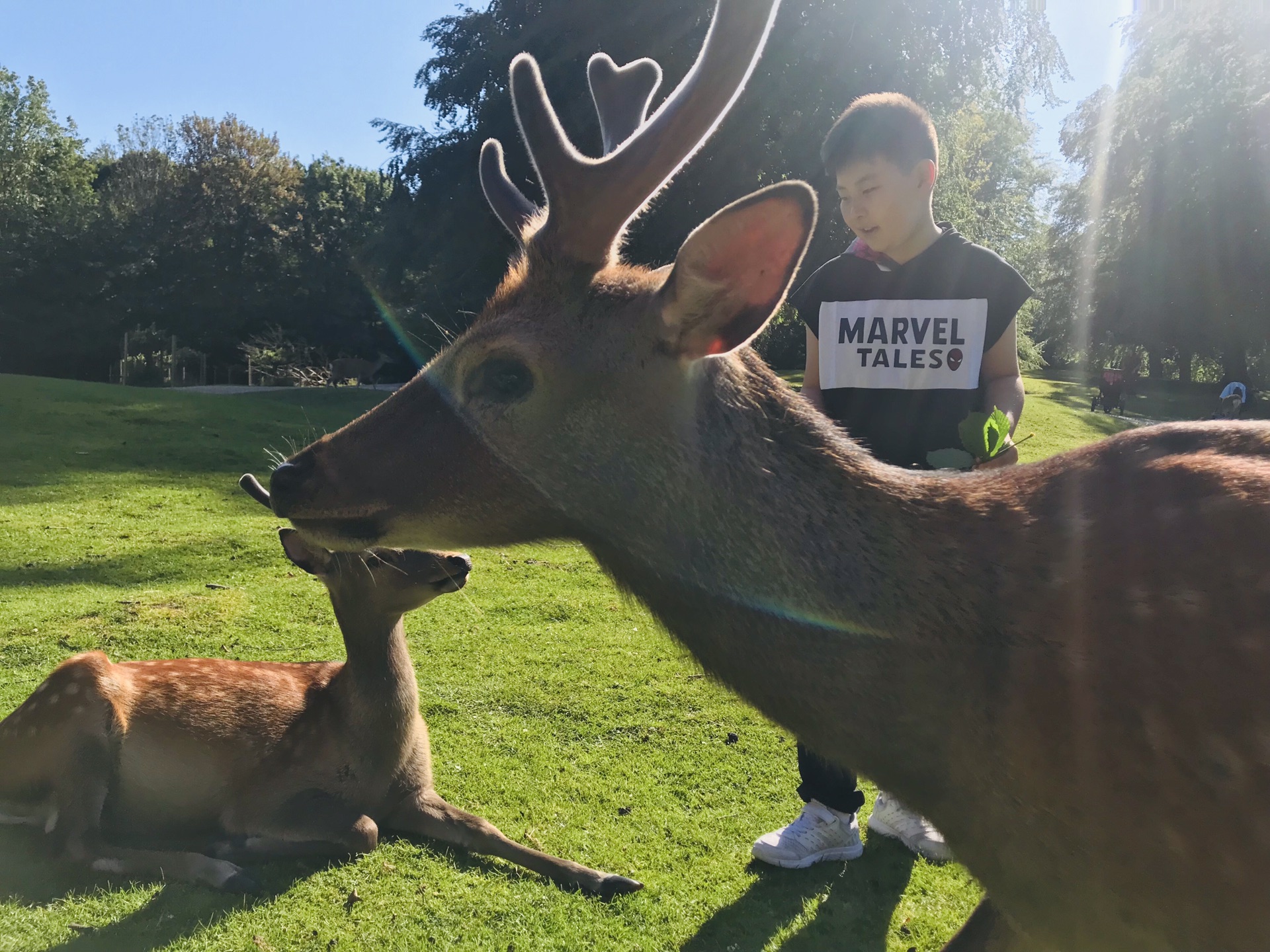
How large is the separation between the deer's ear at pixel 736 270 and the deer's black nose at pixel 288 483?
99 centimetres

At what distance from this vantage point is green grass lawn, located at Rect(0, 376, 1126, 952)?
2.96 m

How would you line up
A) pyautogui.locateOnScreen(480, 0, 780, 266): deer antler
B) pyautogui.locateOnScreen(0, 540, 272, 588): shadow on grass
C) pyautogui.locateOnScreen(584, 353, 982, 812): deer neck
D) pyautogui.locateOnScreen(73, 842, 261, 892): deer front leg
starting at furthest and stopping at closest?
pyautogui.locateOnScreen(0, 540, 272, 588): shadow on grass < pyautogui.locateOnScreen(73, 842, 261, 892): deer front leg < pyautogui.locateOnScreen(480, 0, 780, 266): deer antler < pyautogui.locateOnScreen(584, 353, 982, 812): deer neck

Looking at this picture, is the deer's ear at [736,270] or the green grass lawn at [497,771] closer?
the deer's ear at [736,270]

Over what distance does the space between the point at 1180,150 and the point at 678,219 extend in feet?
60.5

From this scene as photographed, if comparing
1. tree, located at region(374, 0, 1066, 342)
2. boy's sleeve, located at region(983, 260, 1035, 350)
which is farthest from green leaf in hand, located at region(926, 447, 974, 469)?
tree, located at region(374, 0, 1066, 342)

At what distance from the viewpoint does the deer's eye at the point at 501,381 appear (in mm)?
2213

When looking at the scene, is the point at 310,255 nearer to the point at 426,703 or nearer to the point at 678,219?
the point at 678,219

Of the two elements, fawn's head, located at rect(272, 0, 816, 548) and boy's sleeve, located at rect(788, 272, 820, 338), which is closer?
fawn's head, located at rect(272, 0, 816, 548)

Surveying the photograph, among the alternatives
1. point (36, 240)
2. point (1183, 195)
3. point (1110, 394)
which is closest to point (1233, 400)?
point (1110, 394)

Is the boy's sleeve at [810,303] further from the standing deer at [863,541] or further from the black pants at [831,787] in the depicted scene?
the black pants at [831,787]

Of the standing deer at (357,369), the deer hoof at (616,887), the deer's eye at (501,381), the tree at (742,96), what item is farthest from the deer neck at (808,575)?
the standing deer at (357,369)

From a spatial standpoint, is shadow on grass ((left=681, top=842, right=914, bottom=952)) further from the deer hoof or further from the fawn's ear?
the fawn's ear

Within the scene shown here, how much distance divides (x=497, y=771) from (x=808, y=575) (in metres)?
2.62

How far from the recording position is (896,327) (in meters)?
3.24
